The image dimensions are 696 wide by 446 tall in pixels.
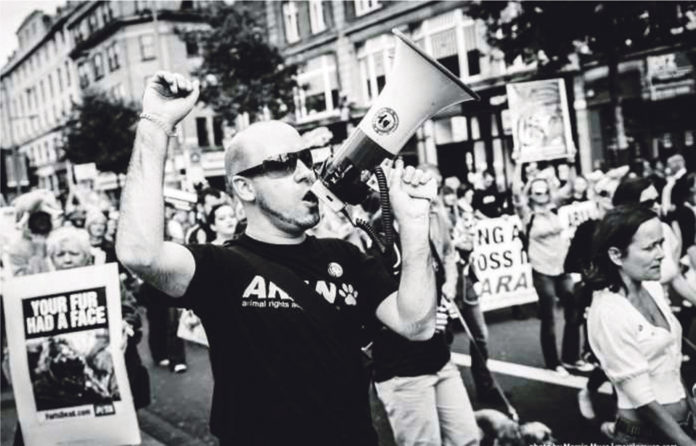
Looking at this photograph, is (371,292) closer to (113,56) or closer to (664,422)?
(664,422)

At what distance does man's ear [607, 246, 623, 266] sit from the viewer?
269cm

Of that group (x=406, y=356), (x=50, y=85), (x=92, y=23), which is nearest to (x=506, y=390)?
(x=406, y=356)

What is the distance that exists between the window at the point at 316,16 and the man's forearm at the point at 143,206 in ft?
87.2

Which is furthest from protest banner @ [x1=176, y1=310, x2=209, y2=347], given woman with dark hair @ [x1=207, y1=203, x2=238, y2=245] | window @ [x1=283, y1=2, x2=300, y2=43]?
window @ [x1=283, y1=2, x2=300, y2=43]

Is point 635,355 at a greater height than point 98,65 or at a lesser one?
lesser

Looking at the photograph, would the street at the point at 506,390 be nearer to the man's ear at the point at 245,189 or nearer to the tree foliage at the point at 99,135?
the man's ear at the point at 245,189

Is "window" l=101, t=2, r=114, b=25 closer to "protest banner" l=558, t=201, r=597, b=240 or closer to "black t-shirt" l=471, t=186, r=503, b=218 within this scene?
"black t-shirt" l=471, t=186, r=503, b=218

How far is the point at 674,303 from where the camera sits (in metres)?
7.57

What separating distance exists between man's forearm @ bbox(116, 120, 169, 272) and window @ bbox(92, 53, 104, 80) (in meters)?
49.3

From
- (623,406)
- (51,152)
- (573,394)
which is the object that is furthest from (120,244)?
(51,152)

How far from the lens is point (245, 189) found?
2082mm

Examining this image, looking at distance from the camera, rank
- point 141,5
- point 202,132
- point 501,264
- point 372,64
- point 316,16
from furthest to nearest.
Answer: point 141,5 < point 202,132 < point 316,16 < point 372,64 < point 501,264

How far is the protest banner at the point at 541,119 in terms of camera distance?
6.74 metres

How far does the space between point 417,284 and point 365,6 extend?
24.6 meters
